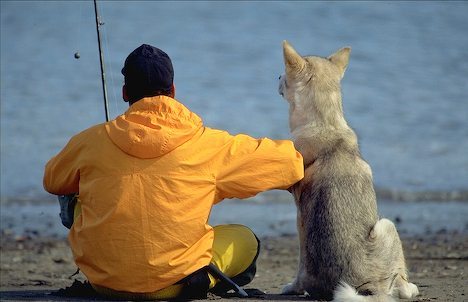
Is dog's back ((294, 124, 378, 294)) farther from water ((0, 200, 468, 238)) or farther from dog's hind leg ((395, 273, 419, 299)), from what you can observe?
water ((0, 200, 468, 238))

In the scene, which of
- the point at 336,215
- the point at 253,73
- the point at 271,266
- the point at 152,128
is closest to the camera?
the point at 152,128

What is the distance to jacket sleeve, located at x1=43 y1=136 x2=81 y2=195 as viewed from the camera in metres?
4.81

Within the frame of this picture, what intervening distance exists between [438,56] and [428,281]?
13507 millimetres

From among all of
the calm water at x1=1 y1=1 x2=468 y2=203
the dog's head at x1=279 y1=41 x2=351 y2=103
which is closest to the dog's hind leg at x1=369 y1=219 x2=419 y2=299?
the dog's head at x1=279 y1=41 x2=351 y2=103

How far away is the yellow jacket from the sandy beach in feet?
1.69

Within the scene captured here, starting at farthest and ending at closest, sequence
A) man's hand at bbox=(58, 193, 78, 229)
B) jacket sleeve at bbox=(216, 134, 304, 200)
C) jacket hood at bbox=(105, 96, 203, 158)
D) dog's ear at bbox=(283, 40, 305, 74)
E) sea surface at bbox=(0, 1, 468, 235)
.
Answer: sea surface at bbox=(0, 1, 468, 235) < dog's ear at bbox=(283, 40, 305, 74) < man's hand at bbox=(58, 193, 78, 229) < jacket sleeve at bbox=(216, 134, 304, 200) < jacket hood at bbox=(105, 96, 203, 158)

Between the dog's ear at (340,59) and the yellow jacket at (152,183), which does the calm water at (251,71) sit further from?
the yellow jacket at (152,183)

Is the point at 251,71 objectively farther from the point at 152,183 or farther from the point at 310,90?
the point at 152,183

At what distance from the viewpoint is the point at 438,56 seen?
19359 millimetres

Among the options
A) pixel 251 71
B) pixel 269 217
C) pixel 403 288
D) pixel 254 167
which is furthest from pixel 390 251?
pixel 251 71

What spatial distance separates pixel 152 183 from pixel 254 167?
0.53 metres

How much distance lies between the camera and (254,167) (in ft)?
15.9

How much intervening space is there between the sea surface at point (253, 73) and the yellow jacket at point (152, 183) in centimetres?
571

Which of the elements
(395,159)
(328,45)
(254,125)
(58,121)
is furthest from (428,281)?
(328,45)
